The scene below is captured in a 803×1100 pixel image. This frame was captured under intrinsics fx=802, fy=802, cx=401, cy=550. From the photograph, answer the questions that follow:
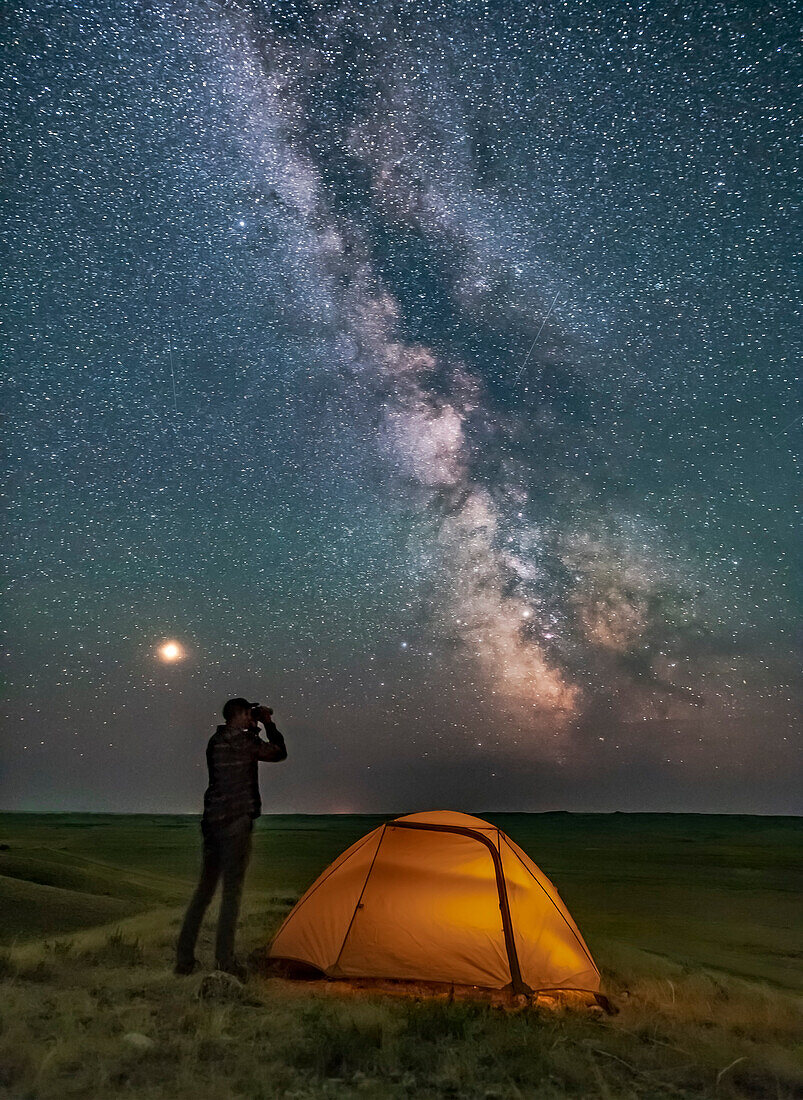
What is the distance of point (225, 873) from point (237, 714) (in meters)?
1.64

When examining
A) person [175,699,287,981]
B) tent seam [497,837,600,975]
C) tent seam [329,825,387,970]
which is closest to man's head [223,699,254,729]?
person [175,699,287,981]

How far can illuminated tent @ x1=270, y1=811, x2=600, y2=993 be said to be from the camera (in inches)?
365

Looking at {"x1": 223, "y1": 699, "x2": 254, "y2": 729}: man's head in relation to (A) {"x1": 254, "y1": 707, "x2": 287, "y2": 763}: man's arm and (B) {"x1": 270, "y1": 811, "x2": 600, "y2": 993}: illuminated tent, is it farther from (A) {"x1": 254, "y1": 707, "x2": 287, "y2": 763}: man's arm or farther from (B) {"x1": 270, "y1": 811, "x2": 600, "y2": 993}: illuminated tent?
(B) {"x1": 270, "y1": 811, "x2": 600, "y2": 993}: illuminated tent

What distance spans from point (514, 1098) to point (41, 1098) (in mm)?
3097

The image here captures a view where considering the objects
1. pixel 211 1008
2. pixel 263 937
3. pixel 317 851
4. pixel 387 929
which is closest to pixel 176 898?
pixel 263 937

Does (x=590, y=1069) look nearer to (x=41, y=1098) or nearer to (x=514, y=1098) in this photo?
(x=514, y=1098)

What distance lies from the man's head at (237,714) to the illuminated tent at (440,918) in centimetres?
275

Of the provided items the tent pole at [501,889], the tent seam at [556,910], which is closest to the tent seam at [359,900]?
the tent pole at [501,889]

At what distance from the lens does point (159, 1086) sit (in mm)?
5262

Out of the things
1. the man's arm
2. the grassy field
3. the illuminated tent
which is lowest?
the grassy field

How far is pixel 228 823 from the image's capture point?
8492 mm

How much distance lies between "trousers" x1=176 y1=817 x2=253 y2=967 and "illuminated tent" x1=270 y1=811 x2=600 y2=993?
1.50 m

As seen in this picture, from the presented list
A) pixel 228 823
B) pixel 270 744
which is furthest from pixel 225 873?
pixel 270 744

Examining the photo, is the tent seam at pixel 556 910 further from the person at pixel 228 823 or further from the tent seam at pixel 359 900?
the person at pixel 228 823
